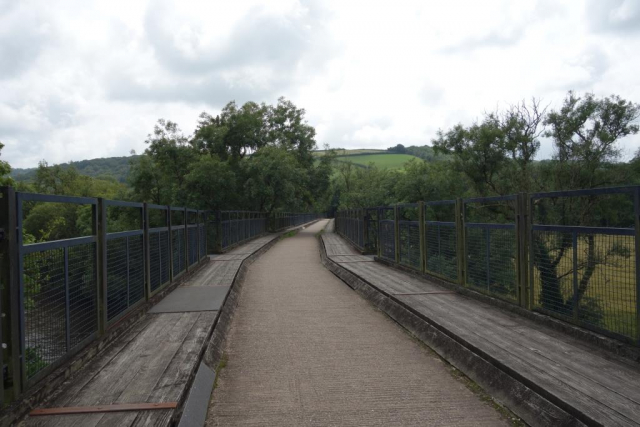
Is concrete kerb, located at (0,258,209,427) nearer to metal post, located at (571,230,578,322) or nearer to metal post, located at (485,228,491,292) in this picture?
metal post, located at (571,230,578,322)

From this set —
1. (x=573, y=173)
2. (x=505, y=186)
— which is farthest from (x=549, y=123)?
(x=573, y=173)

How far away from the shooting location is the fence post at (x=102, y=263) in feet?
17.2

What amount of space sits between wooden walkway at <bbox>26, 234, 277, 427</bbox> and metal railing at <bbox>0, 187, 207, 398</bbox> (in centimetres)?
26

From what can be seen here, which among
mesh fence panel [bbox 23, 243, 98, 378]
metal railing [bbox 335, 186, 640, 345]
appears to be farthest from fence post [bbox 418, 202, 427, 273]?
mesh fence panel [bbox 23, 243, 98, 378]

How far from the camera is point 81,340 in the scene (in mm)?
4730

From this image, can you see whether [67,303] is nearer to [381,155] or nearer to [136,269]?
[136,269]

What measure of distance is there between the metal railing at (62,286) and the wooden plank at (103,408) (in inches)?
9.1

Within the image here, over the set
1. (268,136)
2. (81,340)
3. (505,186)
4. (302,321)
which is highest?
(268,136)

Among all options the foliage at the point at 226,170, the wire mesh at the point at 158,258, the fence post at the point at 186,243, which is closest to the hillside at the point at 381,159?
the foliage at the point at 226,170

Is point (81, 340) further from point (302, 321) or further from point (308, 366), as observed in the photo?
point (302, 321)

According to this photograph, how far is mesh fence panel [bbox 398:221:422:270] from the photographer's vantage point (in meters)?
11.1

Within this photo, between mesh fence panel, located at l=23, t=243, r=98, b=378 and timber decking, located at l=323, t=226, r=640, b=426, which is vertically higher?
mesh fence panel, located at l=23, t=243, r=98, b=378

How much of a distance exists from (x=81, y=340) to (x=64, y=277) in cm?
77

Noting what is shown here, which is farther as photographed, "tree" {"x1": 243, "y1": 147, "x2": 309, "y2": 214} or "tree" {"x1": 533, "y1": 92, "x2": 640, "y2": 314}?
"tree" {"x1": 243, "y1": 147, "x2": 309, "y2": 214}
